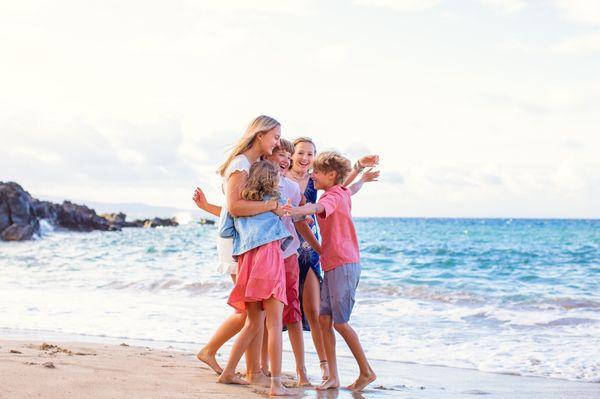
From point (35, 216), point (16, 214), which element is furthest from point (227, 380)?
point (35, 216)

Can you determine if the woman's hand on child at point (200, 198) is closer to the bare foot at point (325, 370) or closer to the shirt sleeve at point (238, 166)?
the shirt sleeve at point (238, 166)

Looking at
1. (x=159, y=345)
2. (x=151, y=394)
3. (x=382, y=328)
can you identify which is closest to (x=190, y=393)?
(x=151, y=394)

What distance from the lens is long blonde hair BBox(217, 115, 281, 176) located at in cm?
482

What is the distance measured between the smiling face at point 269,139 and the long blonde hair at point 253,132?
0.08ft

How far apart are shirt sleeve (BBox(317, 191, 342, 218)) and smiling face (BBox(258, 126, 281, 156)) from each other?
487 millimetres

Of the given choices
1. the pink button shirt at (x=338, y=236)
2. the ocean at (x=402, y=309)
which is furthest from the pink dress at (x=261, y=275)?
the ocean at (x=402, y=309)

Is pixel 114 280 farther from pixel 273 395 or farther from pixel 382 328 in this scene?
pixel 273 395

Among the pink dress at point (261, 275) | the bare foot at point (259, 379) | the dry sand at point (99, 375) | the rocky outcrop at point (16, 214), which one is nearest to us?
the dry sand at point (99, 375)

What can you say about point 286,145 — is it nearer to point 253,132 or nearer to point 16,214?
point 253,132

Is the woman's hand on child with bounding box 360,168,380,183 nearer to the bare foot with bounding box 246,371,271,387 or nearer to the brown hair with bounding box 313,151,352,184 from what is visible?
the brown hair with bounding box 313,151,352,184

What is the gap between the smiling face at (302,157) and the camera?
5250 mm

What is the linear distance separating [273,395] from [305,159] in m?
1.71

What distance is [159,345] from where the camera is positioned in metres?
7.31

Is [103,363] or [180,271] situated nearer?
[103,363]
